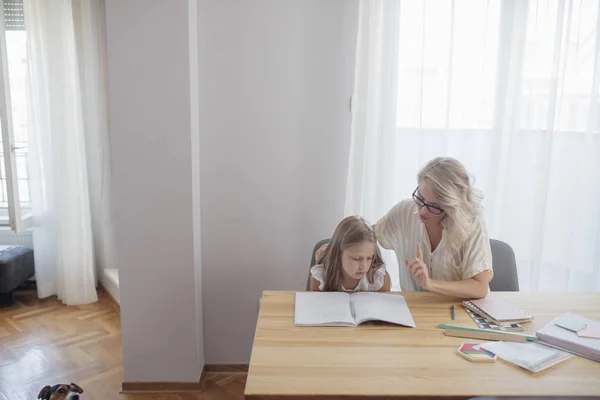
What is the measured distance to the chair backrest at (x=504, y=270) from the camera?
2.21 metres

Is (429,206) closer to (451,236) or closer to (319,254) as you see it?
(451,236)

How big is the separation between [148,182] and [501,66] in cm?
181

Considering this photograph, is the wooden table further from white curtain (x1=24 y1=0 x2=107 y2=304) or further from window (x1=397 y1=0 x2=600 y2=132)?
white curtain (x1=24 y1=0 x2=107 y2=304)

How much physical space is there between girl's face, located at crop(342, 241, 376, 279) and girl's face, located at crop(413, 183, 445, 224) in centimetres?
24

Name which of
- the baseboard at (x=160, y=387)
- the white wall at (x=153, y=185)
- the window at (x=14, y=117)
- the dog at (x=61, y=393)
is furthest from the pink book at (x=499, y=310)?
the window at (x=14, y=117)

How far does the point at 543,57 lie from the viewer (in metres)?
2.50

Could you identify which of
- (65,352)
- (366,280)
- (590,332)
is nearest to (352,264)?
(366,280)

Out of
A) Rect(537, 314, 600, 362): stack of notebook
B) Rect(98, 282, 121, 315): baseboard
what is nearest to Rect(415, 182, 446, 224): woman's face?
Rect(537, 314, 600, 362): stack of notebook

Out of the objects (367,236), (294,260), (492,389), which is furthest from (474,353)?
(294,260)

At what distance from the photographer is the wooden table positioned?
131cm

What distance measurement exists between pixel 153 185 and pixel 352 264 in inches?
40.0

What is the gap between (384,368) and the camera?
1408 millimetres

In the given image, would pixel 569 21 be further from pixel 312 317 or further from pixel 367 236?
pixel 312 317

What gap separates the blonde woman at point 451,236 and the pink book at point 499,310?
4cm
